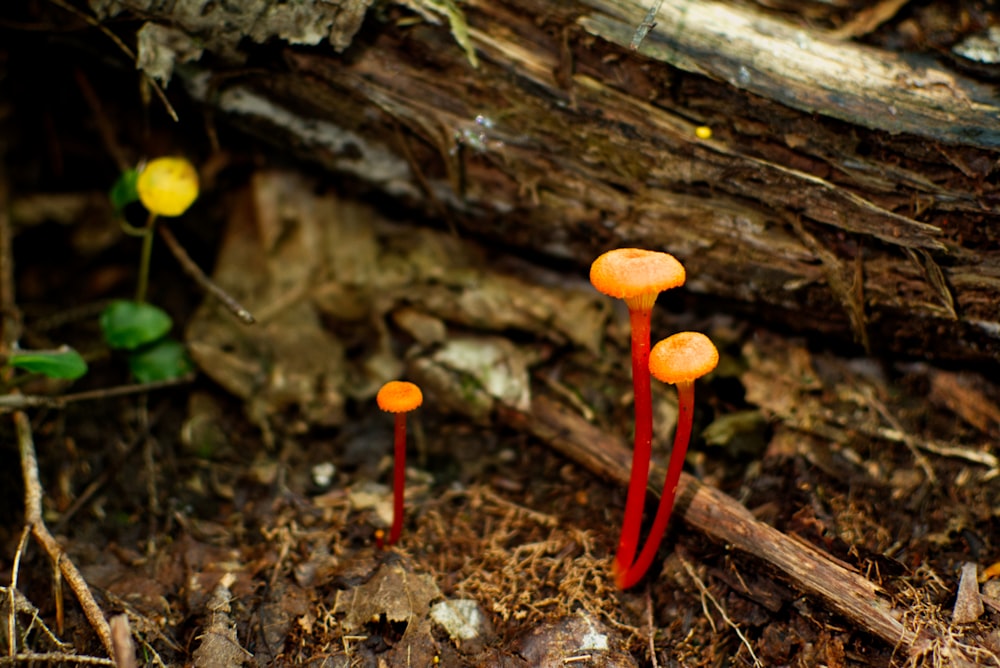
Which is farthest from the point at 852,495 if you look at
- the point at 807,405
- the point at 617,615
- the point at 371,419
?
the point at 371,419

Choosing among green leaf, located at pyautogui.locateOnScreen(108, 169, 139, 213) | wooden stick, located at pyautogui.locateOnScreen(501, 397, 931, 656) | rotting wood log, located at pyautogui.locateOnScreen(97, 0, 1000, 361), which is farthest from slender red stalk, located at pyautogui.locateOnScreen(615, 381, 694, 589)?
green leaf, located at pyautogui.locateOnScreen(108, 169, 139, 213)

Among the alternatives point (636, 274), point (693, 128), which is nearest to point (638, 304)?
point (636, 274)

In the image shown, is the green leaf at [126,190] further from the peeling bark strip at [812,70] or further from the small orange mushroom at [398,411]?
the peeling bark strip at [812,70]

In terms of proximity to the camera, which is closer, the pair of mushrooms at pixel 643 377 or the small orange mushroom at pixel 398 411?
the pair of mushrooms at pixel 643 377

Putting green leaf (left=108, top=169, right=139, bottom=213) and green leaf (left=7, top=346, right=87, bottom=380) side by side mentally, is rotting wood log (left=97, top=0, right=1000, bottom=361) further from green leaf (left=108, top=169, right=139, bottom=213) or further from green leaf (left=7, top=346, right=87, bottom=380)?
green leaf (left=7, top=346, right=87, bottom=380)

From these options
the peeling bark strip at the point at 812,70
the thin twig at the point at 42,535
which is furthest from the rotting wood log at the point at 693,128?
the thin twig at the point at 42,535

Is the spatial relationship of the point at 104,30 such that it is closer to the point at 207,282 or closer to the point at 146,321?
the point at 207,282

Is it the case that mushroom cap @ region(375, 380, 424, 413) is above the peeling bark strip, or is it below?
below
